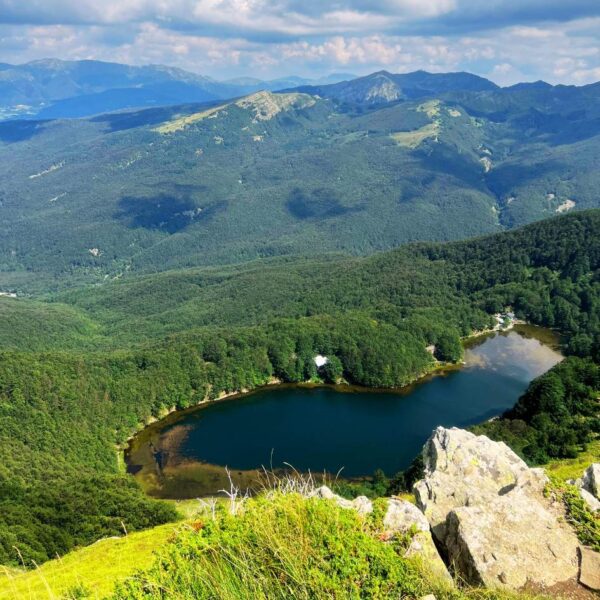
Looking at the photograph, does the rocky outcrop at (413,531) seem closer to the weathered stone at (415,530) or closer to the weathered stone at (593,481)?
the weathered stone at (415,530)

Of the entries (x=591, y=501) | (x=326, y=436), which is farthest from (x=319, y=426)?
(x=591, y=501)

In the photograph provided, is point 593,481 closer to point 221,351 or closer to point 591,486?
point 591,486

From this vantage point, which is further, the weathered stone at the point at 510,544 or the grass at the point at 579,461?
the grass at the point at 579,461

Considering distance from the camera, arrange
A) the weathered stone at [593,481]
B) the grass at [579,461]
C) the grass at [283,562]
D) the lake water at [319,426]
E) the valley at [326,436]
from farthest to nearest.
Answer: the lake water at [319,426], the grass at [579,461], the weathered stone at [593,481], the valley at [326,436], the grass at [283,562]

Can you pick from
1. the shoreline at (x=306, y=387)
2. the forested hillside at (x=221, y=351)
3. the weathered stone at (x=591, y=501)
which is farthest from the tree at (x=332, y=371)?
the weathered stone at (x=591, y=501)

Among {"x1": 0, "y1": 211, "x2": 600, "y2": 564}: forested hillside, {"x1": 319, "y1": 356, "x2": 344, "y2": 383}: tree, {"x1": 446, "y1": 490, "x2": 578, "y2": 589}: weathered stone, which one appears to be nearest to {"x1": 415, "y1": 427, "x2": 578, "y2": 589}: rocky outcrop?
{"x1": 446, "y1": 490, "x2": 578, "y2": 589}: weathered stone

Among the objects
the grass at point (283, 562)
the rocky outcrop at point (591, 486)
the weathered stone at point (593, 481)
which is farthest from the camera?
the weathered stone at point (593, 481)
